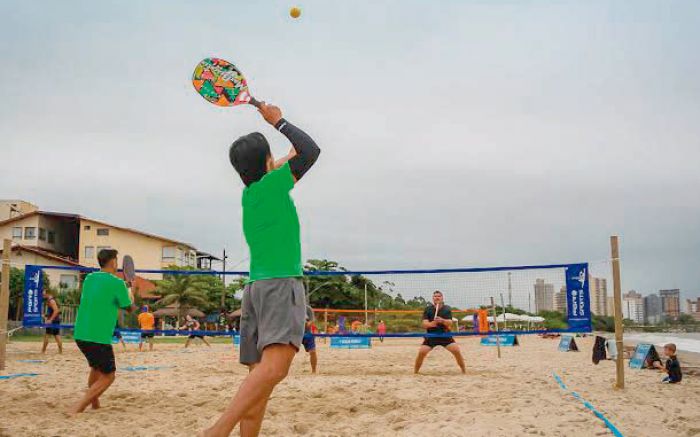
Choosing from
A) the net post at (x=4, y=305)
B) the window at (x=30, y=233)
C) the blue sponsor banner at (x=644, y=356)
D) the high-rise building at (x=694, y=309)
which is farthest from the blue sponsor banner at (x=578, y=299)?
the high-rise building at (x=694, y=309)

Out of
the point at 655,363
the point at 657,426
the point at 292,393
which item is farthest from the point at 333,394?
the point at 655,363

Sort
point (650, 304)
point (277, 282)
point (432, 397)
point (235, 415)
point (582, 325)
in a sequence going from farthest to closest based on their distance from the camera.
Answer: point (650, 304), point (582, 325), point (432, 397), point (277, 282), point (235, 415)

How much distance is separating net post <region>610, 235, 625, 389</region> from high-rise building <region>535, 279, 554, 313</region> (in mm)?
1342

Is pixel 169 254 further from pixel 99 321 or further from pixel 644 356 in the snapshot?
pixel 99 321

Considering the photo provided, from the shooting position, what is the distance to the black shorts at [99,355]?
5.39 meters

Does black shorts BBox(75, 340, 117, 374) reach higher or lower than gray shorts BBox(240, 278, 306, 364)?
lower

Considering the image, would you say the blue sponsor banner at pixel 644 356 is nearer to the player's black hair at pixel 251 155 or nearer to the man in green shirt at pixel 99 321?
the man in green shirt at pixel 99 321

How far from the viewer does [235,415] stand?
2621mm

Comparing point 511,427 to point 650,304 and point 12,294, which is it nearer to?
point 12,294

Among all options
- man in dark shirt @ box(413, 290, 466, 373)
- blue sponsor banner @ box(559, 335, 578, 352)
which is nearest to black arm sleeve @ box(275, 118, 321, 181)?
man in dark shirt @ box(413, 290, 466, 373)

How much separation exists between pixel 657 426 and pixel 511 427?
3.69ft

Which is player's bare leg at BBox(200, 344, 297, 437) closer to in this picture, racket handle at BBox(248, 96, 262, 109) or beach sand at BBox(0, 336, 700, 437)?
racket handle at BBox(248, 96, 262, 109)

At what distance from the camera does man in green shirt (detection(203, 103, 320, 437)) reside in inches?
107

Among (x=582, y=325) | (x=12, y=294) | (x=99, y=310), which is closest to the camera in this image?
(x=99, y=310)
